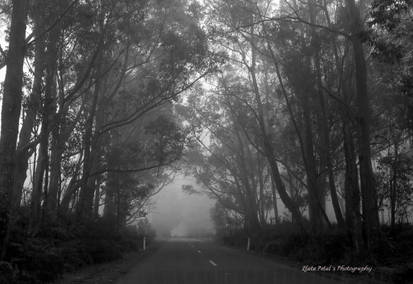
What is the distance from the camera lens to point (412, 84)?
12352mm

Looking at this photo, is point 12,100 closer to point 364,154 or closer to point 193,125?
point 364,154

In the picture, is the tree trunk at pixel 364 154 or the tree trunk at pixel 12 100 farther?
the tree trunk at pixel 364 154

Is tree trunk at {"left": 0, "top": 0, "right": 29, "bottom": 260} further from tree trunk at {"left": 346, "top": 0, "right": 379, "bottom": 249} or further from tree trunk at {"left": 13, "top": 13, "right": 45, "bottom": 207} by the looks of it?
tree trunk at {"left": 346, "top": 0, "right": 379, "bottom": 249}

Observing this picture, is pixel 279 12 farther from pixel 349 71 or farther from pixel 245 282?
pixel 245 282

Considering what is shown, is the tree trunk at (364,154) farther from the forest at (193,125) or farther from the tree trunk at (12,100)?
the tree trunk at (12,100)

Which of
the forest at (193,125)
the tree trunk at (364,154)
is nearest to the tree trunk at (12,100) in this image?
the forest at (193,125)

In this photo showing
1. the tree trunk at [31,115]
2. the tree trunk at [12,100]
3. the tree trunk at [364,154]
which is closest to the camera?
the tree trunk at [12,100]

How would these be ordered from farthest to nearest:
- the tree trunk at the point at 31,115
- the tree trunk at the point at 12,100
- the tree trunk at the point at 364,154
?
the tree trunk at the point at 31,115, the tree trunk at the point at 364,154, the tree trunk at the point at 12,100

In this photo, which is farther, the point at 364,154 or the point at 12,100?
the point at 364,154

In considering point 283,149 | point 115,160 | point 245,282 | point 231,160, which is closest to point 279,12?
point 283,149

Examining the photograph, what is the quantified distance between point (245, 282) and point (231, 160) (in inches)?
1164

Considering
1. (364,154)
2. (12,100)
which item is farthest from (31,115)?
(364,154)

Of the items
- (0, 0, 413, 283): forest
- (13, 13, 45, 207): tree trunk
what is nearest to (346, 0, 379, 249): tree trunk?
(0, 0, 413, 283): forest

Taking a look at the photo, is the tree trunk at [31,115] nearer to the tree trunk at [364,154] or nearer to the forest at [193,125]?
the forest at [193,125]
